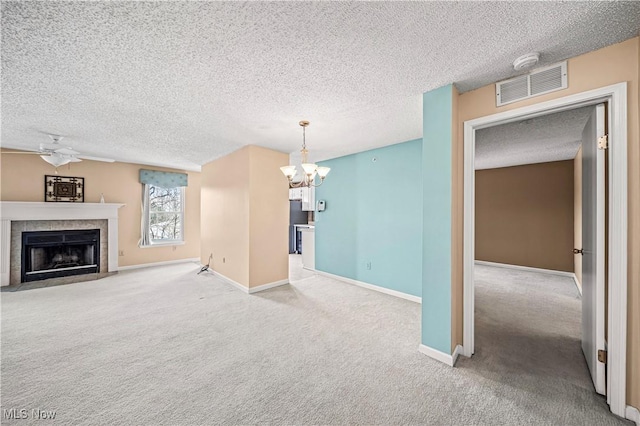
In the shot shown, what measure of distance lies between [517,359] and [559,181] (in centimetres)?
483

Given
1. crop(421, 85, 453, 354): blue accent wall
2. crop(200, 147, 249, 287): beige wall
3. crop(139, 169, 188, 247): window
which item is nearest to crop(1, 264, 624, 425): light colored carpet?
crop(421, 85, 453, 354): blue accent wall

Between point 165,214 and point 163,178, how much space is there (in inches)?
38.3

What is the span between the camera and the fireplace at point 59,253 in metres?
4.51

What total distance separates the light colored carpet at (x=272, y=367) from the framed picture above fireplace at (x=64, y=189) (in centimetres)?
212

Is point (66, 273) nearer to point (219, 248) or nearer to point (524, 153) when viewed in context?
point (219, 248)

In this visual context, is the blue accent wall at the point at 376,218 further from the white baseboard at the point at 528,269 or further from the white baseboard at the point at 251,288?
the white baseboard at the point at 528,269

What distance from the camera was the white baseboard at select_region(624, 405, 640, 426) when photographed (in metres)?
1.48

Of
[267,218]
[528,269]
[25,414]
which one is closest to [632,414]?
[25,414]

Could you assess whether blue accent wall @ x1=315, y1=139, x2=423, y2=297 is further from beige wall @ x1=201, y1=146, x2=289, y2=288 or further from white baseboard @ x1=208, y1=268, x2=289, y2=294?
white baseboard @ x1=208, y1=268, x2=289, y2=294

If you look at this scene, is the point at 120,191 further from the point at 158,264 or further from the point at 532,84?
the point at 532,84

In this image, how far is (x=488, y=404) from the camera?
166 centimetres

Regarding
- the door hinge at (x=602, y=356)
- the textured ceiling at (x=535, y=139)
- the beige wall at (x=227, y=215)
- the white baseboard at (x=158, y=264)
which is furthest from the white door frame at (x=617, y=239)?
the white baseboard at (x=158, y=264)

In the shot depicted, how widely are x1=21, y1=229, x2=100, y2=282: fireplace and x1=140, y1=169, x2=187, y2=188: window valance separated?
1496 millimetres

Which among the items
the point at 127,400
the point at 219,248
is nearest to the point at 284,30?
the point at 127,400
